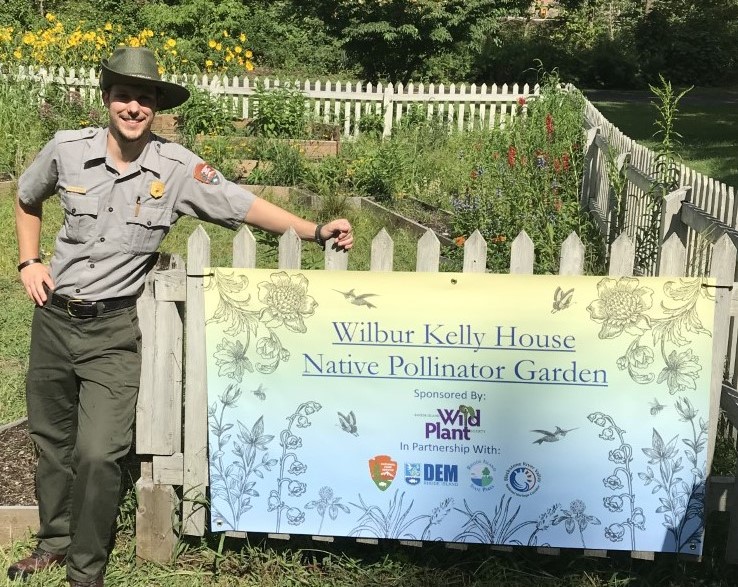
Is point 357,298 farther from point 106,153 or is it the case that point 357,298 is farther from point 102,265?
point 106,153

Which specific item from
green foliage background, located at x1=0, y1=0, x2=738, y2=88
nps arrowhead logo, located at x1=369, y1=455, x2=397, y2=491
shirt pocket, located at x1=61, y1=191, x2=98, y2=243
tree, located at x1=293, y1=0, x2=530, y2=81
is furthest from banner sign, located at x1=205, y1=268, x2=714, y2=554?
tree, located at x1=293, y1=0, x2=530, y2=81

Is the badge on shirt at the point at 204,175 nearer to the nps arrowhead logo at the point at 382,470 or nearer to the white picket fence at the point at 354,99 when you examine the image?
the nps arrowhead logo at the point at 382,470

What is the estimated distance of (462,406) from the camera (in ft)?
11.0

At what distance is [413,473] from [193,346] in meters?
0.94

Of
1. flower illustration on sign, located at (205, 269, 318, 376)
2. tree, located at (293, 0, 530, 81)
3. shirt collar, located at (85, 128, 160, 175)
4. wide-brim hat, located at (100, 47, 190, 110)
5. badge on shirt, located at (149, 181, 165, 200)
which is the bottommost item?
flower illustration on sign, located at (205, 269, 318, 376)

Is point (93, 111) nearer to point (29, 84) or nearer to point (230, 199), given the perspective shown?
point (29, 84)

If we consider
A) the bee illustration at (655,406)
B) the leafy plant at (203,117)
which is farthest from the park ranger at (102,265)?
the leafy plant at (203,117)

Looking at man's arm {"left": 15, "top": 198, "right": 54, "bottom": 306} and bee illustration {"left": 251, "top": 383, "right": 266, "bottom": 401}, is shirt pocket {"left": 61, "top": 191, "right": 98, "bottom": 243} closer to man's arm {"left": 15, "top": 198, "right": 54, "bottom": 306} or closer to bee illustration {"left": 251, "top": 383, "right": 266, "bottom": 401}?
man's arm {"left": 15, "top": 198, "right": 54, "bottom": 306}

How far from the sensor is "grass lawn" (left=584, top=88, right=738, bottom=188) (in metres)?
12.4

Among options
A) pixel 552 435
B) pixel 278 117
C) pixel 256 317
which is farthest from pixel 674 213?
pixel 278 117

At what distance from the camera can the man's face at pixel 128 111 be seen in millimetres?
3297

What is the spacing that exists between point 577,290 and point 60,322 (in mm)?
1832

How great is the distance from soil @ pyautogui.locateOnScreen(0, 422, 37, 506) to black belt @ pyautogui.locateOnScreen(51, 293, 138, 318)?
106 centimetres

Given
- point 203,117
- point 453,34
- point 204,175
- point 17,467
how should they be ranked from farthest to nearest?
point 453,34 < point 203,117 < point 17,467 < point 204,175
